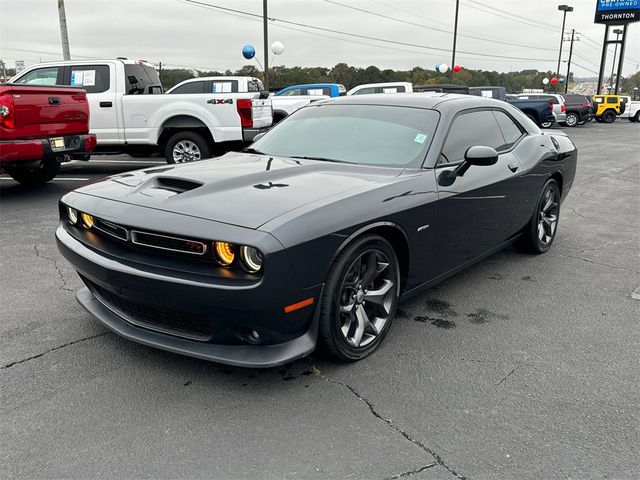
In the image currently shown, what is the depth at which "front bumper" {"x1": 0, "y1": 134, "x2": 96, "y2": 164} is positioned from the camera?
651 cm

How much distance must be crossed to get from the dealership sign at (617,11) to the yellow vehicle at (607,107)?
13147 mm

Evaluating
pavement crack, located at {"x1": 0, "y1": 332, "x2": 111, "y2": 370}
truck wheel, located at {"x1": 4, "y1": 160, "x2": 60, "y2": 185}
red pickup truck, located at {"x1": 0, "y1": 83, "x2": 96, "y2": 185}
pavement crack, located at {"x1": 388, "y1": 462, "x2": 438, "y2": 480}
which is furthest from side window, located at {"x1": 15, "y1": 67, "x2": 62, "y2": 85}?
pavement crack, located at {"x1": 388, "y1": 462, "x2": 438, "y2": 480}

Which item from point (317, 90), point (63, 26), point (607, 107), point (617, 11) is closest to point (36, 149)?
point (317, 90)

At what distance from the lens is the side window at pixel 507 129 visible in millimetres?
4551

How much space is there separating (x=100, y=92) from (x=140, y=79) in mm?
815

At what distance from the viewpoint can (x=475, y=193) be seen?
12.4ft

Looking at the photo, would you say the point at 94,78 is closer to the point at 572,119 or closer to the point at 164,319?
the point at 164,319

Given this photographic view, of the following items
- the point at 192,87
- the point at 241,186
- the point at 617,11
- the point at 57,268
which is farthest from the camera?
the point at 617,11

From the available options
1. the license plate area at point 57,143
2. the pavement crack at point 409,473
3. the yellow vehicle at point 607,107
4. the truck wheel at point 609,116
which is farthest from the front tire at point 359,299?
the truck wheel at point 609,116

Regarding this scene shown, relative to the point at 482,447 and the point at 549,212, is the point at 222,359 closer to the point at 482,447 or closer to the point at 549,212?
the point at 482,447

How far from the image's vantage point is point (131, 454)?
7.45 feet

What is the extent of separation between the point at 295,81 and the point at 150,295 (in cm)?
5122

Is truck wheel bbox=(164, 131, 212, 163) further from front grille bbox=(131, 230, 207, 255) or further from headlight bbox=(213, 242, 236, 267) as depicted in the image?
headlight bbox=(213, 242, 236, 267)

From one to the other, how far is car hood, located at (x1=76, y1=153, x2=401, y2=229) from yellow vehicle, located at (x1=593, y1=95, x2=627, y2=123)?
33817mm
